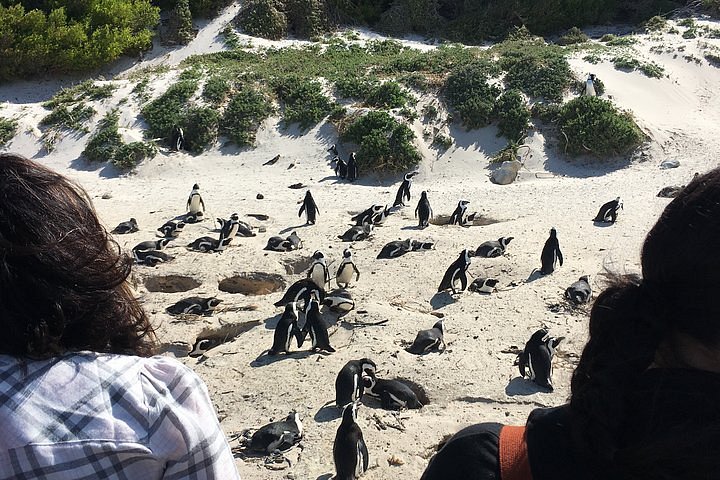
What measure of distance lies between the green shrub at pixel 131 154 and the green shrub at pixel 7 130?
2622 millimetres

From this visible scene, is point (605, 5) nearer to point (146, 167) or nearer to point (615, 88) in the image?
point (615, 88)

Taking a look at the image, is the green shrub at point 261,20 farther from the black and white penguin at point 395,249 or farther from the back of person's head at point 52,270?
the back of person's head at point 52,270

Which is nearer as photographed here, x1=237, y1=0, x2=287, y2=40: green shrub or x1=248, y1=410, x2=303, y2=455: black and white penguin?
x1=248, y1=410, x2=303, y2=455: black and white penguin

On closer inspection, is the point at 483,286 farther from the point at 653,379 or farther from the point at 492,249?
the point at 653,379

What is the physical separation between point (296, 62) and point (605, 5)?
9.67 m

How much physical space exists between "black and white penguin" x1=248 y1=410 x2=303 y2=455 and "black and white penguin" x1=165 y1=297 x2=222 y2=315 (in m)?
2.45

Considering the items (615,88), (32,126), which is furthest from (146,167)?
(615,88)

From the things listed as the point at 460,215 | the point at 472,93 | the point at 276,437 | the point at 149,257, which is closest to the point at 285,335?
the point at 276,437

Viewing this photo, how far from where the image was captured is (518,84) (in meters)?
14.1

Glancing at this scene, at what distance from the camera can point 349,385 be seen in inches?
194

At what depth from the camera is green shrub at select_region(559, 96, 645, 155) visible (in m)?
12.5

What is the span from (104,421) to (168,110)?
13863 millimetres

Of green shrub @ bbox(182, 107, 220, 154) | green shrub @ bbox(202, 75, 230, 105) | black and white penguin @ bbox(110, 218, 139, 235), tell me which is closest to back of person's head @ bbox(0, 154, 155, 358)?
black and white penguin @ bbox(110, 218, 139, 235)

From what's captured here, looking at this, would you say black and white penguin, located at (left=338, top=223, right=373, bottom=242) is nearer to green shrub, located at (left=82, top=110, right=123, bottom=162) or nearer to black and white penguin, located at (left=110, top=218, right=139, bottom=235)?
black and white penguin, located at (left=110, top=218, right=139, bottom=235)
